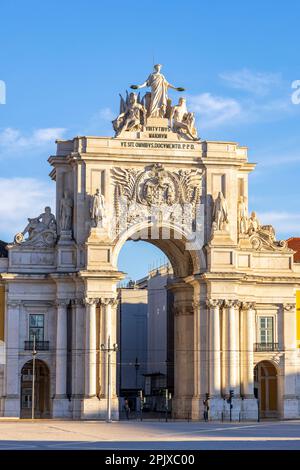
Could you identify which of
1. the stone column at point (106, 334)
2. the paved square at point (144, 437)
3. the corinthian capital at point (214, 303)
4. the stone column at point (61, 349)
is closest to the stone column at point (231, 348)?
the corinthian capital at point (214, 303)

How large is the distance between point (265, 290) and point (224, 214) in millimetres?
5593

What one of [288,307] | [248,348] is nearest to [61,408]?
[248,348]

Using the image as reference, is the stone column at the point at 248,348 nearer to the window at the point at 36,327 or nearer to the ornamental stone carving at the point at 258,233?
the ornamental stone carving at the point at 258,233

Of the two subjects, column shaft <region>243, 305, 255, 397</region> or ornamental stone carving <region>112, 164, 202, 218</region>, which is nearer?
ornamental stone carving <region>112, 164, 202, 218</region>

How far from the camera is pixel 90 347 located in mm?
71438

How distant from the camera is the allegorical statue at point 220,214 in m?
74.2

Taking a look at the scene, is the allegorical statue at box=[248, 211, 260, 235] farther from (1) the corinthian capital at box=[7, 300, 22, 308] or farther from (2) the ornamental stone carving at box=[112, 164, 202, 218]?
(1) the corinthian capital at box=[7, 300, 22, 308]

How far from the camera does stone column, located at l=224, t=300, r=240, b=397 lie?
7306 centimetres

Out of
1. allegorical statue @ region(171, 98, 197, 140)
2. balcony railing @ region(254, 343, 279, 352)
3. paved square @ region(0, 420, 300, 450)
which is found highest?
allegorical statue @ region(171, 98, 197, 140)

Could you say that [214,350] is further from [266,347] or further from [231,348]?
[266,347]

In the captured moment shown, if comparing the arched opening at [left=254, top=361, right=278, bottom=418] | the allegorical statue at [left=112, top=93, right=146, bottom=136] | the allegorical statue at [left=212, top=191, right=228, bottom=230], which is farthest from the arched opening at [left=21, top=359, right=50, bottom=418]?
the allegorical statue at [left=112, top=93, right=146, bottom=136]

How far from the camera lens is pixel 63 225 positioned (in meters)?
73.4

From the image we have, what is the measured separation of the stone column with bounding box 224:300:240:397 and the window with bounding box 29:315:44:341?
421 inches

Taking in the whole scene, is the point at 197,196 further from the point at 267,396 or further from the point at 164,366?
the point at 164,366
